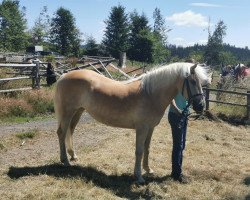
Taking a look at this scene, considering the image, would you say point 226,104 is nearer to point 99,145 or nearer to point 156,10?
point 99,145

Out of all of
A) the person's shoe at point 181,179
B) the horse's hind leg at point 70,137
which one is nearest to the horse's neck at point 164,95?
the person's shoe at point 181,179

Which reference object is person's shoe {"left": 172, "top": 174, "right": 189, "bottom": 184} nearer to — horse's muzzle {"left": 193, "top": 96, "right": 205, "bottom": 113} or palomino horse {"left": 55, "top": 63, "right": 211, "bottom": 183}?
palomino horse {"left": 55, "top": 63, "right": 211, "bottom": 183}

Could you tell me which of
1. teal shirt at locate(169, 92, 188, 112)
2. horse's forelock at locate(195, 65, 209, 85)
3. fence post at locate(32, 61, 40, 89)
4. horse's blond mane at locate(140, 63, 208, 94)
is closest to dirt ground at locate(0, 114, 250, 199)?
teal shirt at locate(169, 92, 188, 112)

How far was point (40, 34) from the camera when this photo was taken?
72.3m

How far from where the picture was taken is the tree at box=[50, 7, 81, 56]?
66.2 meters

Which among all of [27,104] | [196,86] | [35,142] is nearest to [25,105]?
[27,104]

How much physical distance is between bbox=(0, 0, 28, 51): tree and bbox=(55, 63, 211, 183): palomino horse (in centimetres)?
5137

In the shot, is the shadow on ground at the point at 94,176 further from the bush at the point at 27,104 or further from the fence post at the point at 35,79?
the fence post at the point at 35,79

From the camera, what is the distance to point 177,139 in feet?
20.0

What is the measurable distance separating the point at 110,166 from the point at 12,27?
60.1 metres

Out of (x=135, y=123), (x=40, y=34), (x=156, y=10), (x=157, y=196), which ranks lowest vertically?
(x=157, y=196)

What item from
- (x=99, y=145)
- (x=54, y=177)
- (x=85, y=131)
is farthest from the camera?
(x=85, y=131)

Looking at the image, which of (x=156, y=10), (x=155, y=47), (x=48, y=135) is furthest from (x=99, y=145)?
(x=156, y=10)

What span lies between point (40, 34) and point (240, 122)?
64.5m
